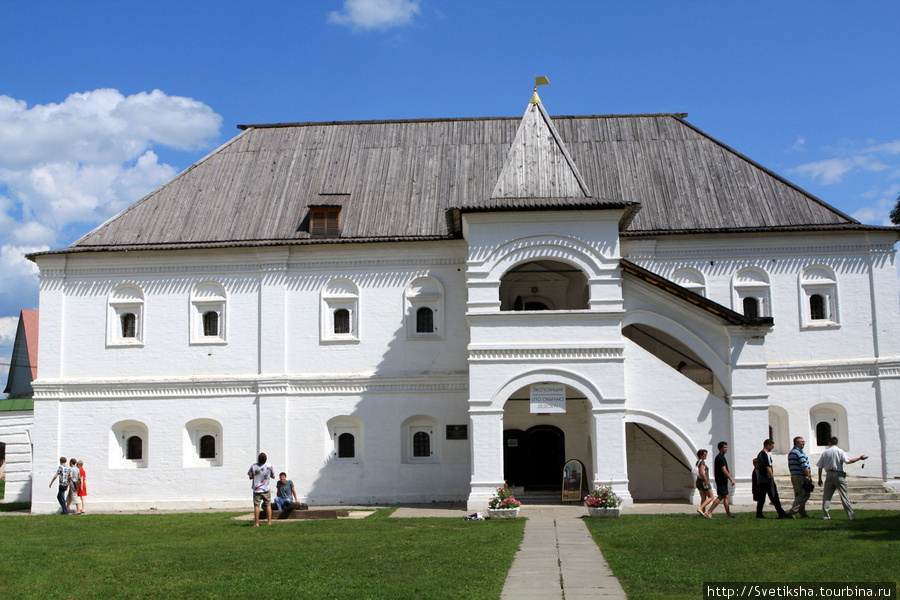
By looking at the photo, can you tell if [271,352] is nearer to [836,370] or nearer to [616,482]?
[616,482]

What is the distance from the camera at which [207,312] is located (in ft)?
86.4

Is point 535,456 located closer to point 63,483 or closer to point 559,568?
point 559,568

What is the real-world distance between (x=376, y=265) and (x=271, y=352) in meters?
4.12

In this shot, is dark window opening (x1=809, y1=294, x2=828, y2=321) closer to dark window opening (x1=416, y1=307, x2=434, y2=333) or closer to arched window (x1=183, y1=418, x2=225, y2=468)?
dark window opening (x1=416, y1=307, x2=434, y2=333)

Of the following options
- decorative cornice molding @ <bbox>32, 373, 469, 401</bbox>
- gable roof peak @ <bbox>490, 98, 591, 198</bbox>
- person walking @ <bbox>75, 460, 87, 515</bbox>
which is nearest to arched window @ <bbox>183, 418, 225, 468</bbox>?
decorative cornice molding @ <bbox>32, 373, 469, 401</bbox>

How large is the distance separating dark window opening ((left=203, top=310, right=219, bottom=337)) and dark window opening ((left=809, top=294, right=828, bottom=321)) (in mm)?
18104

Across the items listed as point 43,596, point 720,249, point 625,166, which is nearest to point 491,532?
point 43,596

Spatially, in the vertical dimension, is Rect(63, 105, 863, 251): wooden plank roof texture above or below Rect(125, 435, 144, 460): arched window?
above

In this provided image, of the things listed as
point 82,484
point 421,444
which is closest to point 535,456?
point 421,444

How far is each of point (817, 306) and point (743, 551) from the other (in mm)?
14773

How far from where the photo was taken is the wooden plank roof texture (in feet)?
86.3

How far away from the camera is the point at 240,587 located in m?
11.0

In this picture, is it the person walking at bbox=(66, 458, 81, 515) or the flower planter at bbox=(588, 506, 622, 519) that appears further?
the person walking at bbox=(66, 458, 81, 515)

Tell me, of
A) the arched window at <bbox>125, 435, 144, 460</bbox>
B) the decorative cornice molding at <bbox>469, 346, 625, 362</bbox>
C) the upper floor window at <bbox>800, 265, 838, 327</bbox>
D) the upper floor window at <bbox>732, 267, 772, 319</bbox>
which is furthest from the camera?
the arched window at <bbox>125, 435, 144, 460</bbox>
